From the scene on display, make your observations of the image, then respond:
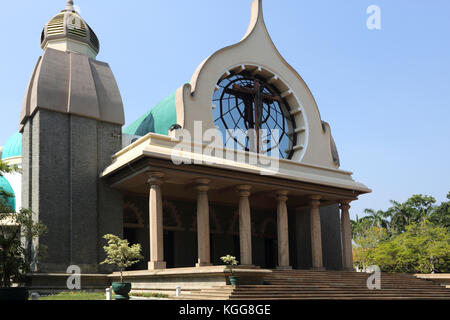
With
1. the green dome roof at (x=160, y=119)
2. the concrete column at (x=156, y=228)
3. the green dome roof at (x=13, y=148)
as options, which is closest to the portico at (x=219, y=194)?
the concrete column at (x=156, y=228)

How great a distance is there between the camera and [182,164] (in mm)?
21406

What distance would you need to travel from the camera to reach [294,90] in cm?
2866

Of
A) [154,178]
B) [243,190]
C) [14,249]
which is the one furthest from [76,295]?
[243,190]

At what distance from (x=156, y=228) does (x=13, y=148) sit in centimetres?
1433

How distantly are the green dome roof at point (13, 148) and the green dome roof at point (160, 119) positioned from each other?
21.9 feet

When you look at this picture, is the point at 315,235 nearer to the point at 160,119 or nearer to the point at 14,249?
the point at 160,119

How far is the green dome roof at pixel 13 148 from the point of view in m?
30.4

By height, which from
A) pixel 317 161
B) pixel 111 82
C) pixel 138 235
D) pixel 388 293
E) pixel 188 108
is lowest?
pixel 388 293

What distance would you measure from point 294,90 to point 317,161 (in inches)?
159

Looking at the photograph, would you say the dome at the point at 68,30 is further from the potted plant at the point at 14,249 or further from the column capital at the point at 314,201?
the column capital at the point at 314,201

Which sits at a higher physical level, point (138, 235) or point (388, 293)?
point (138, 235)

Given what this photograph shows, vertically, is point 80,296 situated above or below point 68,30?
below
